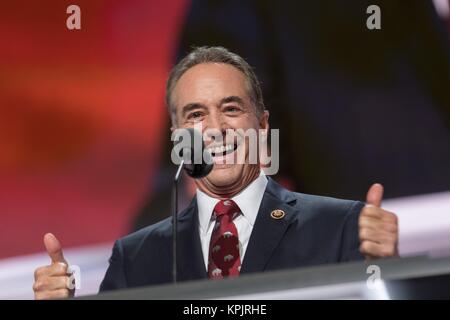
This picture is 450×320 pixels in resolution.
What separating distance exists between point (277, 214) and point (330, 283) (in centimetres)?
103

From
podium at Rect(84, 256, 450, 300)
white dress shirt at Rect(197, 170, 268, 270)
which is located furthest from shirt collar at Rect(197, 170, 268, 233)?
podium at Rect(84, 256, 450, 300)

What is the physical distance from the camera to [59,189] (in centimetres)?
335

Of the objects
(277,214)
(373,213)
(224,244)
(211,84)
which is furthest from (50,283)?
(373,213)

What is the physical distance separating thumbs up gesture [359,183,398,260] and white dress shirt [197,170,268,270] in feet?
1.80

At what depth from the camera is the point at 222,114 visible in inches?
127

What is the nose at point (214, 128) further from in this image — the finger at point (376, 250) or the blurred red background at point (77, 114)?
the finger at point (376, 250)

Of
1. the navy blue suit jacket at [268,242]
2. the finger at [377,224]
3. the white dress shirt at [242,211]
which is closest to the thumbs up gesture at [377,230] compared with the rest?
the finger at [377,224]

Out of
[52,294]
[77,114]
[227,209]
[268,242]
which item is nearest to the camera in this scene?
[52,294]

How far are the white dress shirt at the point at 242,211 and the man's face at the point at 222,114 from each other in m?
0.04

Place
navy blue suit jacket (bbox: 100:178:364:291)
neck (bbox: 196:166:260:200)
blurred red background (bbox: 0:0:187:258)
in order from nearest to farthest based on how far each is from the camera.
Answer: navy blue suit jacket (bbox: 100:178:364:291) → neck (bbox: 196:166:260:200) → blurred red background (bbox: 0:0:187:258)

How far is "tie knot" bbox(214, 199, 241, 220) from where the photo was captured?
3057mm

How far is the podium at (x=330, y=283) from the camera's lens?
Answer: 199 cm

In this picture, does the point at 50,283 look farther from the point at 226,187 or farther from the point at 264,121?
the point at 264,121

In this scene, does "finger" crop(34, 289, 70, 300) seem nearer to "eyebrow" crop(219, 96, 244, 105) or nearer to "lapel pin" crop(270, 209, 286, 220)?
"lapel pin" crop(270, 209, 286, 220)
